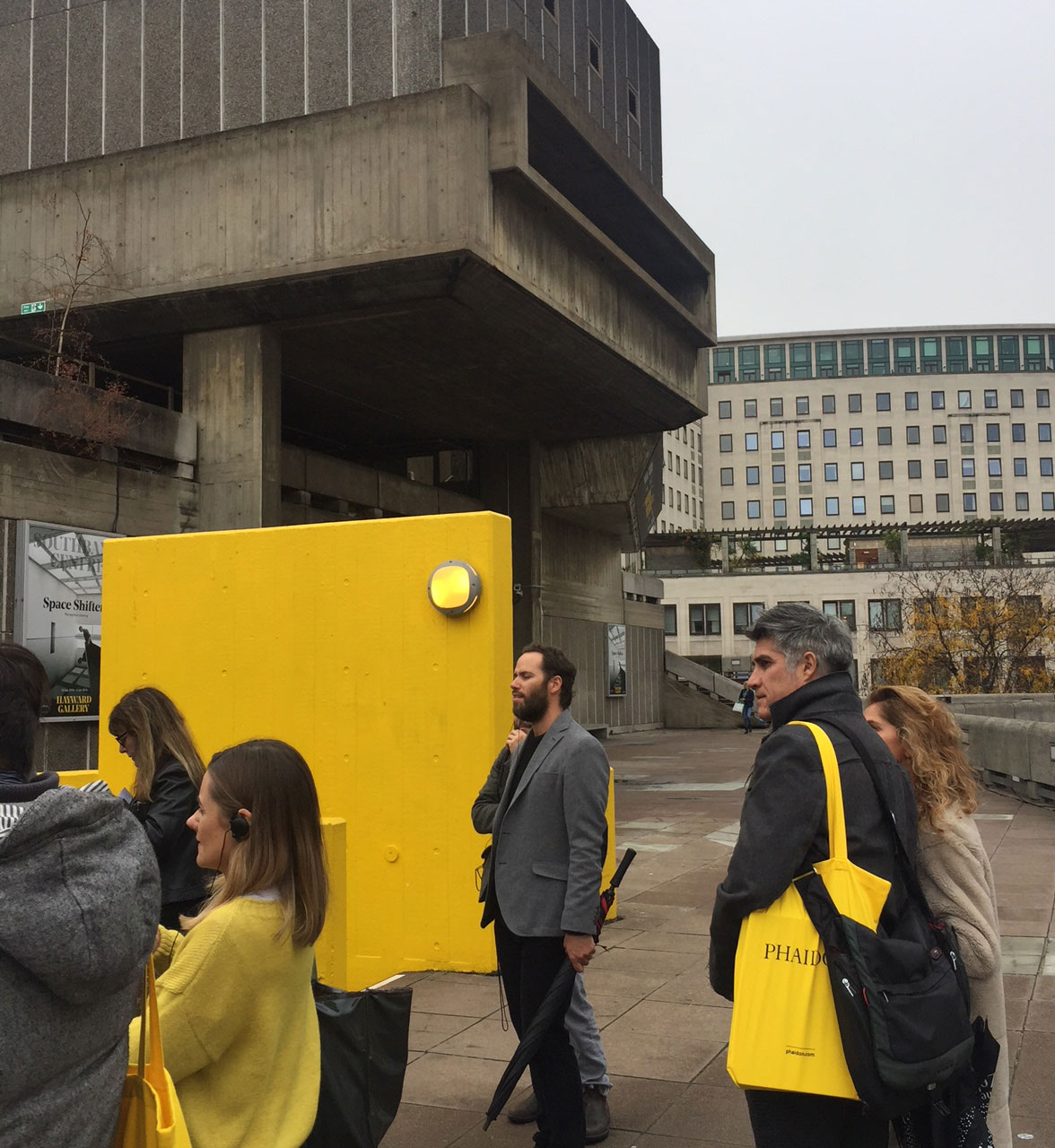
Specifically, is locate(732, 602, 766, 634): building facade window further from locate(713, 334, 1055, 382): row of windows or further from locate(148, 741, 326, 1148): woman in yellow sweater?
locate(148, 741, 326, 1148): woman in yellow sweater

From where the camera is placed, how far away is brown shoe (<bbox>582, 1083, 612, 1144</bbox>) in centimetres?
451

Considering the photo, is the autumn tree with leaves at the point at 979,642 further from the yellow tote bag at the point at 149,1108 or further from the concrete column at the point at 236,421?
the yellow tote bag at the point at 149,1108

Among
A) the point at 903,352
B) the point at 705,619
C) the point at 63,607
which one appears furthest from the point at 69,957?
the point at 903,352

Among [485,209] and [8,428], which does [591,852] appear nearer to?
[8,428]

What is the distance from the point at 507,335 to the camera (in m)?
23.0

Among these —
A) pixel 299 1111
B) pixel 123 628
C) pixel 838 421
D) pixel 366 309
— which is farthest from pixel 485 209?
pixel 838 421

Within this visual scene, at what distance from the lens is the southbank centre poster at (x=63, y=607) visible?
53.8ft

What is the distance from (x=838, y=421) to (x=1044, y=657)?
6703 centimetres

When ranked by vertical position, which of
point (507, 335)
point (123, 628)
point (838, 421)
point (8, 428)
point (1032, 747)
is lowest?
point (1032, 747)

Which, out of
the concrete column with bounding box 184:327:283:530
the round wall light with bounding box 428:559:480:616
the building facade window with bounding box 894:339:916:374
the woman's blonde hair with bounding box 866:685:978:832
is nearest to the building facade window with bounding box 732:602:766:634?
the building facade window with bounding box 894:339:916:374

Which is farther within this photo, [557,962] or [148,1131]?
[557,962]

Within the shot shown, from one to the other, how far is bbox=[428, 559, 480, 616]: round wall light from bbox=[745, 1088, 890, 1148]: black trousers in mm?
4648

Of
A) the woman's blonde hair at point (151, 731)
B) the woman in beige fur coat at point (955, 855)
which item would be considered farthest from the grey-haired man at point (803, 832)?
the woman's blonde hair at point (151, 731)

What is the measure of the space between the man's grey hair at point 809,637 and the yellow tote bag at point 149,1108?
1.78 m
